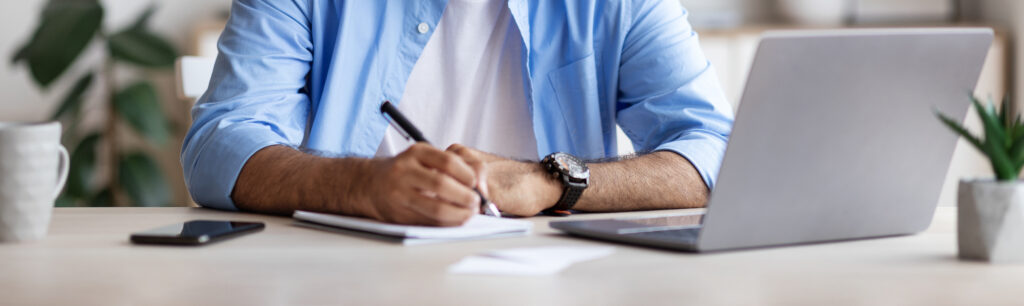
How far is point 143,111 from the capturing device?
3438 millimetres

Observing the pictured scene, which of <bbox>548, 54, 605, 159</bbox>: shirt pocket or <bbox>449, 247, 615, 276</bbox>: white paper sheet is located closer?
<bbox>449, 247, 615, 276</bbox>: white paper sheet

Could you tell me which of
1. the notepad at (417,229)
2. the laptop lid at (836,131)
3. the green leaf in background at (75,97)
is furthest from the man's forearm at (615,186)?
the green leaf in background at (75,97)

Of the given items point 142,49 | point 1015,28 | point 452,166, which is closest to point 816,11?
point 1015,28

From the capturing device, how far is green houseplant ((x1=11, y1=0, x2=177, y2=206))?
335cm

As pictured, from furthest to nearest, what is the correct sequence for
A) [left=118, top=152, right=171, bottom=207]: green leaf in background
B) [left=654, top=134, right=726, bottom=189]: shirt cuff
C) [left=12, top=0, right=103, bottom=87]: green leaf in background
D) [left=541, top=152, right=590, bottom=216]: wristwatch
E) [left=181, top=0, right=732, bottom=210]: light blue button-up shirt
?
[left=118, top=152, right=171, bottom=207]: green leaf in background, [left=12, top=0, right=103, bottom=87]: green leaf in background, [left=181, top=0, right=732, bottom=210]: light blue button-up shirt, [left=654, top=134, right=726, bottom=189]: shirt cuff, [left=541, top=152, right=590, bottom=216]: wristwatch

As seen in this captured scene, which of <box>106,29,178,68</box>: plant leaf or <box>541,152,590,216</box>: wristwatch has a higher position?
<box>541,152,590,216</box>: wristwatch

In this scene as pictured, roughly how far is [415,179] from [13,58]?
2937 mm

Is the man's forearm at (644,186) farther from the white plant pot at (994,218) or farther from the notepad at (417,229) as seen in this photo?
Result: the white plant pot at (994,218)

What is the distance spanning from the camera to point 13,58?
3398mm

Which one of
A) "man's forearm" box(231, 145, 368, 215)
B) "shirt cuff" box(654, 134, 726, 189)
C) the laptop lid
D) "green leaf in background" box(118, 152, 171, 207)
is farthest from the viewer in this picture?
"green leaf in background" box(118, 152, 171, 207)

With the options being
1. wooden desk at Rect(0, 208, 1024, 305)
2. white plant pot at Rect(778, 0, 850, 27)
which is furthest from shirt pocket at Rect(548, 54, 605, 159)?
white plant pot at Rect(778, 0, 850, 27)

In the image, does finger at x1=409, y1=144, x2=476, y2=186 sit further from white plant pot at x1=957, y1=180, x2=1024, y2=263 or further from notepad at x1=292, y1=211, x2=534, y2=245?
white plant pot at x1=957, y1=180, x2=1024, y2=263

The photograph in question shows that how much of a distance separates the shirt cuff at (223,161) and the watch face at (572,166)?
374mm

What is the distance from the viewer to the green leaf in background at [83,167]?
3.45 meters
